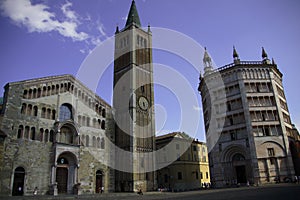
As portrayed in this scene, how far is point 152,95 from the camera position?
4447 cm

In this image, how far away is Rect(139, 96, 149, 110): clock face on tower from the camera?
41.2 m

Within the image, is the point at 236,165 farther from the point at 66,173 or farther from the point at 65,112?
the point at 65,112

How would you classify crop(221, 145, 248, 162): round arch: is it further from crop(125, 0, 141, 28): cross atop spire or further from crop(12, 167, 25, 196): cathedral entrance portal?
crop(12, 167, 25, 196): cathedral entrance portal

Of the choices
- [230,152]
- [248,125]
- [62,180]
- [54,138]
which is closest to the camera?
[54,138]

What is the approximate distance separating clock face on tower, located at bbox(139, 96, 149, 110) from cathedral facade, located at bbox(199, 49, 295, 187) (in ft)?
44.7

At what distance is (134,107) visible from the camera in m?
39.1

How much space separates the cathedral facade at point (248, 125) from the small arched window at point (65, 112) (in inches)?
1060

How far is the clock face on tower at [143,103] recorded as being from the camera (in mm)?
41244

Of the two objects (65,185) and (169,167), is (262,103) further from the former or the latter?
(65,185)

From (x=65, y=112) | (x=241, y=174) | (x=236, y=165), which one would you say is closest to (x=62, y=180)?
(x=65, y=112)

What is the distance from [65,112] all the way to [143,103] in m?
14.2

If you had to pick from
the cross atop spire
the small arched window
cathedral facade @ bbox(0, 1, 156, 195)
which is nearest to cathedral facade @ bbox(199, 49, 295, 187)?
cathedral facade @ bbox(0, 1, 156, 195)

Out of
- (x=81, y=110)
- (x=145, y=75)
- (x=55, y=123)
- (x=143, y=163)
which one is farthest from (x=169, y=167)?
(x=55, y=123)

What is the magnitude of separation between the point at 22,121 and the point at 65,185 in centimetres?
1009
